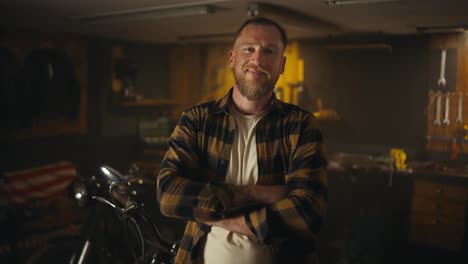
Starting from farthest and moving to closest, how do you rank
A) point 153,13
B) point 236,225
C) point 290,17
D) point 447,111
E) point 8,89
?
point 447,111 → point 8,89 → point 290,17 → point 153,13 → point 236,225

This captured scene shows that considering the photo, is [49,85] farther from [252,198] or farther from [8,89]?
[252,198]

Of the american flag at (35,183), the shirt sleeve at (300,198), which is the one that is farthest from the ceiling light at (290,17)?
the american flag at (35,183)

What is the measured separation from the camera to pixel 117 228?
2.46 meters

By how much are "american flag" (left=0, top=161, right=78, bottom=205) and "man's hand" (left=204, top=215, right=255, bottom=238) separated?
2.68 meters

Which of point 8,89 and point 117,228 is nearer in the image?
point 117,228

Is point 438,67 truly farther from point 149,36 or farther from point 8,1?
point 8,1

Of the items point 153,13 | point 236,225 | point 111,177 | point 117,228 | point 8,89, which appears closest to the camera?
point 236,225

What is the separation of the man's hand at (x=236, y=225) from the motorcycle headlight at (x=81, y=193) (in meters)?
1.03

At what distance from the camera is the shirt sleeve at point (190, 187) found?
1.40 metres

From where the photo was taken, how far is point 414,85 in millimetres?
4430

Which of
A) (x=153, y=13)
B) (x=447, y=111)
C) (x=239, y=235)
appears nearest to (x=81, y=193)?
(x=239, y=235)

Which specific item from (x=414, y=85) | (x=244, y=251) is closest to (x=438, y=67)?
(x=414, y=85)

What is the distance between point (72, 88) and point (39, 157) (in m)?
0.78

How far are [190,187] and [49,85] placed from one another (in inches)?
131
